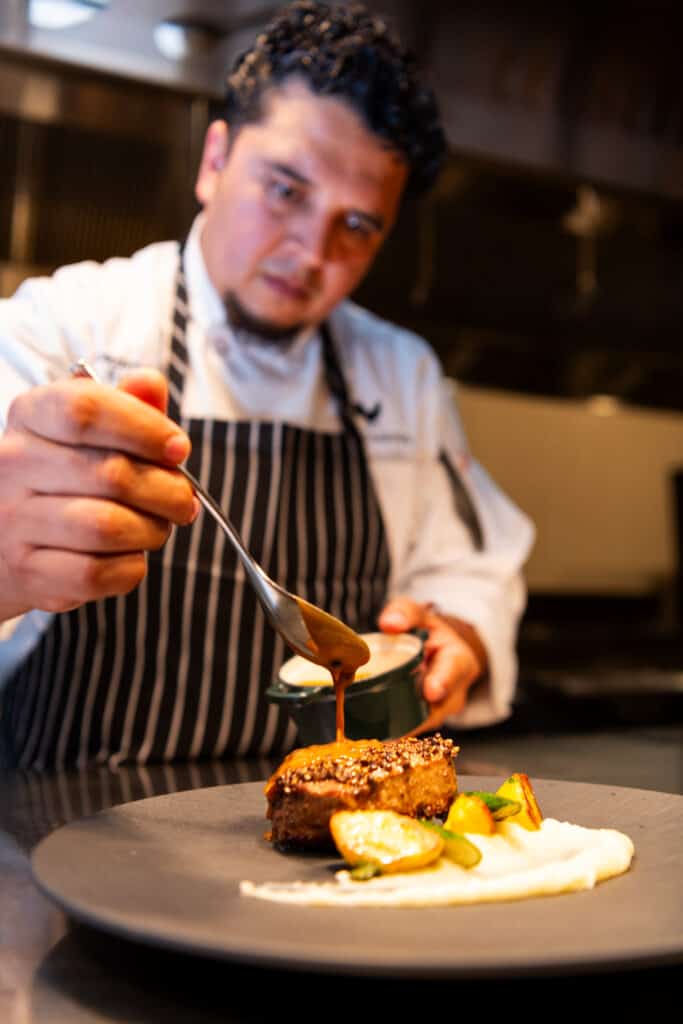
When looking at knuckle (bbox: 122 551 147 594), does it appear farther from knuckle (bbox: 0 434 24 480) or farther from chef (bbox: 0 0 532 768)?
chef (bbox: 0 0 532 768)

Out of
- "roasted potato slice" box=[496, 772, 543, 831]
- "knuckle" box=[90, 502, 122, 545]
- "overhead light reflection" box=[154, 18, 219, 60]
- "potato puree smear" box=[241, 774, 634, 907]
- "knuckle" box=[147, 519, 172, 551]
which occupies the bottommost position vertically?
"roasted potato slice" box=[496, 772, 543, 831]

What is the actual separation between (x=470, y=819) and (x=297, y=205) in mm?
1150

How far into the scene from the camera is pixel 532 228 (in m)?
3.89

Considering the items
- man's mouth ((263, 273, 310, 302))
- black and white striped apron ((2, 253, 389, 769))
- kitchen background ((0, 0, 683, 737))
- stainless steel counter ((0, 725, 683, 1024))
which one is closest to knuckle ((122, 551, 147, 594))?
stainless steel counter ((0, 725, 683, 1024))

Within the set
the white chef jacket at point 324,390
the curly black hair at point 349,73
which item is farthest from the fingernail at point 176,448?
the curly black hair at point 349,73

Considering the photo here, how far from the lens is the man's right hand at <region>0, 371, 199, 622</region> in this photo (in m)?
0.92

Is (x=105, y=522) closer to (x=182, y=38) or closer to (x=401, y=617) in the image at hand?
(x=401, y=617)

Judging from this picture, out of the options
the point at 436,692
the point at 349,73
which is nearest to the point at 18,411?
the point at 436,692

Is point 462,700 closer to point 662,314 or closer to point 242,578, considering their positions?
point 242,578

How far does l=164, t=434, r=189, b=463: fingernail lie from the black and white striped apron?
0.83 metres

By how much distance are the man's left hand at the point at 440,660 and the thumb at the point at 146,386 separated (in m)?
0.58

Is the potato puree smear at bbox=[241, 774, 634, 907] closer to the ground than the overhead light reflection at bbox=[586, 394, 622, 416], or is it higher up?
higher up

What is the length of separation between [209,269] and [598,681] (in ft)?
6.64

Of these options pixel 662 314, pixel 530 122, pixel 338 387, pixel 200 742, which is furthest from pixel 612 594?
pixel 200 742
